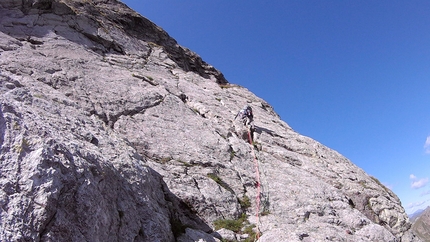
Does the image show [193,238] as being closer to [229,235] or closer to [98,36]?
[229,235]

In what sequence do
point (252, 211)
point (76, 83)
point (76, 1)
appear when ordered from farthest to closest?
point (76, 1) < point (76, 83) < point (252, 211)

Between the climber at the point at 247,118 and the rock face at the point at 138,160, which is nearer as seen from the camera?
the rock face at the point at 138,160

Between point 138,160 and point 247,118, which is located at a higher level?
→ point 247,118

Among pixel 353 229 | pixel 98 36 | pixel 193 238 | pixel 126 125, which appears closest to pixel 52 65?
pixel 126 125

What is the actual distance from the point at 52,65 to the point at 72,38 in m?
7.63

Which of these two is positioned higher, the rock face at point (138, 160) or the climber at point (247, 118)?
the climber at point (247, 118)

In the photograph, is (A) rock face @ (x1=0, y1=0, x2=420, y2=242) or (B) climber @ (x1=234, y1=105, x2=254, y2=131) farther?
(B) climber @ (x1=234, y1=105, x2=254, y2=131)

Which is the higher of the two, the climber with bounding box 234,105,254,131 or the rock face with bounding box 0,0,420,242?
the climber with bounding box 234,105,254,131

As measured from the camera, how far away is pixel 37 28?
2425 centimetres

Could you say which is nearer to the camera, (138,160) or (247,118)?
(138,160)

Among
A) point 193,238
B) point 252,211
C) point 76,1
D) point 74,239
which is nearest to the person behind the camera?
point 74,239

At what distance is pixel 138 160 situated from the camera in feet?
38.4

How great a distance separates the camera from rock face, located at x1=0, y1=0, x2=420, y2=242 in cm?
762

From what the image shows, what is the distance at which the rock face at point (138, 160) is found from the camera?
25.0 feet
